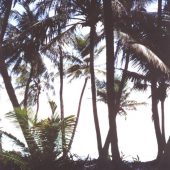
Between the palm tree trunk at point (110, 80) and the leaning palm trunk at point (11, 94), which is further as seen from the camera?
the palm tree trunk at point (110, 80)

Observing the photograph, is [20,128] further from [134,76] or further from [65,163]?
[134,76]

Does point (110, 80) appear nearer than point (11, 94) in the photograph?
Yes

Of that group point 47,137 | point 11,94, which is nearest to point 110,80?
point 47,137

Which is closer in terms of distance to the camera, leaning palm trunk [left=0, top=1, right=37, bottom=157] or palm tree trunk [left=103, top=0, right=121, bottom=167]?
leaning palm trunk [left=0, top=1, right=37, bottom=157]

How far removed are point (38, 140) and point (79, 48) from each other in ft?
53.3

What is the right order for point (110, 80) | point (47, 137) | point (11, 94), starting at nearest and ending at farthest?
1. point (47, 137)
2. point (110, 80)
3. point (11, 94)

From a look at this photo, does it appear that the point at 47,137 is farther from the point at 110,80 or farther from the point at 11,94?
the point at 11,94

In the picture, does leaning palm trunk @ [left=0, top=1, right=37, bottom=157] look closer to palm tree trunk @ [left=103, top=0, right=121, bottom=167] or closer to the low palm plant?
the low palm plant

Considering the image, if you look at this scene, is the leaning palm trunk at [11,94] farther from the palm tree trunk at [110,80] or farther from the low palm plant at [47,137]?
the palm tree trunk at [110,80]

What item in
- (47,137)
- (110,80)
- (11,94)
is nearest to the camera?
(47,137)

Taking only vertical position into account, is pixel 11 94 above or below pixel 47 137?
above

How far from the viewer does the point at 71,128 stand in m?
10.5

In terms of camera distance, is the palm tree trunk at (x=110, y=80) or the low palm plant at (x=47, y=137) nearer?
the low palm plant at (x=47, y=137)

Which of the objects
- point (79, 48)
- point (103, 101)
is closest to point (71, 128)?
point (79, 48)
